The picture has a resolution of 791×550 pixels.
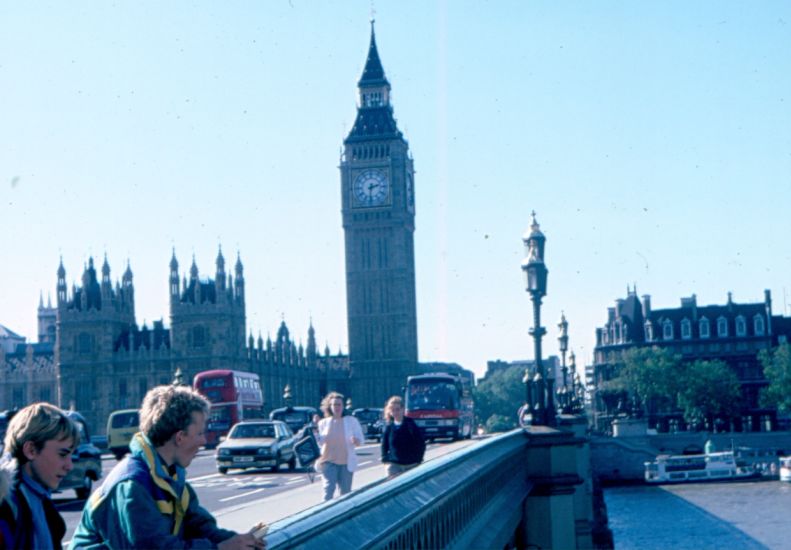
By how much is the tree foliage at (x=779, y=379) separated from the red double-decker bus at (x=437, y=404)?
171ft

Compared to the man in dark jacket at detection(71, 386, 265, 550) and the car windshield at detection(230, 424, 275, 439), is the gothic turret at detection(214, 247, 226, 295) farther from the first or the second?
the man in dark jacket at detection(71, 386, 265, 550)

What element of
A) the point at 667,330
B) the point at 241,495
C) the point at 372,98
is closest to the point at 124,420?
the point at 241,495

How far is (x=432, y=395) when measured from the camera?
49406mm

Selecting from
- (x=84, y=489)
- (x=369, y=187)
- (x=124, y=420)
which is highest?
(x=369, y=187)

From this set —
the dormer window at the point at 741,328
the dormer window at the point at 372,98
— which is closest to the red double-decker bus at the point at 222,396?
the dormer window at the point at 741,328

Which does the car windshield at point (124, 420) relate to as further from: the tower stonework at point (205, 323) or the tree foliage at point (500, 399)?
the tree foliage at point (500, 399)

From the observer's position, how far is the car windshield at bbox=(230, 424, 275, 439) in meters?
31.9

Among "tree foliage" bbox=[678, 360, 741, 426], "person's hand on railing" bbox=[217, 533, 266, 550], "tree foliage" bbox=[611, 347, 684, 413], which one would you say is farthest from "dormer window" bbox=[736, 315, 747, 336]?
"person's hand on railing" bbox=[217, 533, 266, 550]

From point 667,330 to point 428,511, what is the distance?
348 ft

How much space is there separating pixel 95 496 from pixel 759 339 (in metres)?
109

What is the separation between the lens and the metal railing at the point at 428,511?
213 inches

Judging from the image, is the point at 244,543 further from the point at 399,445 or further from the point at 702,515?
the point at 702,515

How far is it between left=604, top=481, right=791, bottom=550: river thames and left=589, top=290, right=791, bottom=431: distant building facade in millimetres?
27284

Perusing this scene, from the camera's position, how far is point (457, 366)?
18788 cm
